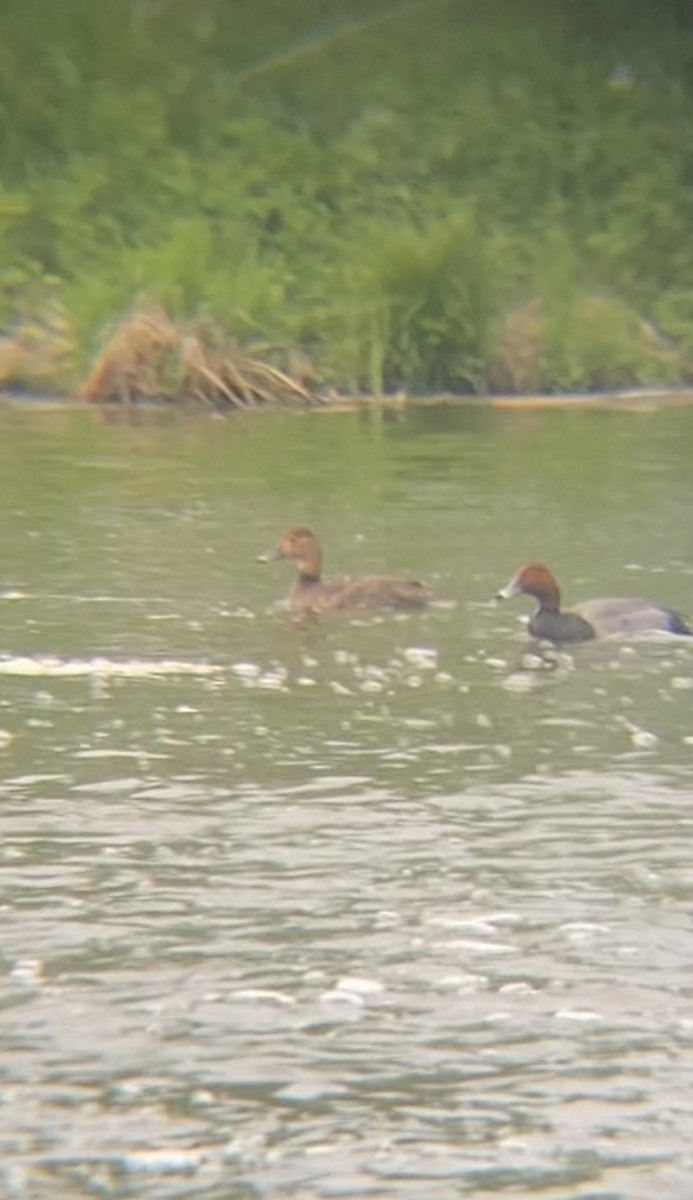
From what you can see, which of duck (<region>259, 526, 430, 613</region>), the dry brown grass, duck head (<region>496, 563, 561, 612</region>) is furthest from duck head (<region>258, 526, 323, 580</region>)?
the dry brown grass

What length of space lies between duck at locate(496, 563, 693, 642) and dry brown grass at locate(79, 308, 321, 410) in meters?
9.51

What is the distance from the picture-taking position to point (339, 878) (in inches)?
284

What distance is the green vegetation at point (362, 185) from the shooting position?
834 inches

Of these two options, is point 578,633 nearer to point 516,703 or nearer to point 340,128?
point 516,703

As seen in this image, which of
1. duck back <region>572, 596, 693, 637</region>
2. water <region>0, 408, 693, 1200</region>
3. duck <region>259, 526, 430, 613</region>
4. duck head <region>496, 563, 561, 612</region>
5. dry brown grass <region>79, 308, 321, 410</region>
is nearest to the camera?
water <region>0, 408, 693, 1200</region>

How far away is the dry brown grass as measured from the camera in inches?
794

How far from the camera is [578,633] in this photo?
1059 cm

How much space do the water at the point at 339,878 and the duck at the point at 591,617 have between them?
0.12 m

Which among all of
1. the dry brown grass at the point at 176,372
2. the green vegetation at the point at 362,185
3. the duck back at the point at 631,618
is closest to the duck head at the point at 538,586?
the duck back at the point at 631,618

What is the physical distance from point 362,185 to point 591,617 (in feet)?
43.3

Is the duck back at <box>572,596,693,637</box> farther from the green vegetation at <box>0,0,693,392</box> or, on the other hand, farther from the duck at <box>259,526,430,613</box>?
the green vegetation at <box>0,0,693,392</box>

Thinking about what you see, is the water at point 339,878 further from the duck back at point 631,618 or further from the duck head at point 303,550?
the duck head at point 303,550

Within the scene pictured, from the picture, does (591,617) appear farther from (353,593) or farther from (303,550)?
(303,550)

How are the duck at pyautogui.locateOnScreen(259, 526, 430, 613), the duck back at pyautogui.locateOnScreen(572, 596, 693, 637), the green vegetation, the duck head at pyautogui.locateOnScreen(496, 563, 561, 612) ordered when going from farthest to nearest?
the green vegetation
the duck at pyautogui.locateOnScreen(259, 526, 430, 613)
the duck head at pyautogui.locateOnScreen(496, 563, 561, 612)
the duck back at pyautogui.locateOnScreen(572, 596, 693, 637)
